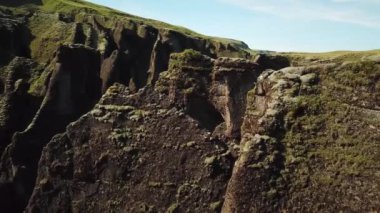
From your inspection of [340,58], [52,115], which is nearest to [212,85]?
[52,115]

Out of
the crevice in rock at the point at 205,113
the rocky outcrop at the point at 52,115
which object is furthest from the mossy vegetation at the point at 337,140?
the rocky outcrop at the point at 52,115

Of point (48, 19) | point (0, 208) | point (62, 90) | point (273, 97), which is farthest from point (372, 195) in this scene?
point (48, 19)

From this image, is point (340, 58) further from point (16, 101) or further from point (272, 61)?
point (16, 101)

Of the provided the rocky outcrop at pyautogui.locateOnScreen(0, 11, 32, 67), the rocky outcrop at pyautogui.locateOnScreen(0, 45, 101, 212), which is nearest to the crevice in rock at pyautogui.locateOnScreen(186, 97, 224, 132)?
the rocky outcrop at pyautogui.locateOnScreen(0, 45, 101, 212)

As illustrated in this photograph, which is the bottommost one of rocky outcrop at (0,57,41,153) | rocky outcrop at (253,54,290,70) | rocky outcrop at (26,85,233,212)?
rocky outcrop at (0,57,41,153)

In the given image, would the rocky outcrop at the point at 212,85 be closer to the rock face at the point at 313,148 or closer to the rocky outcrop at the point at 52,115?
the rock face at the point at 313,148

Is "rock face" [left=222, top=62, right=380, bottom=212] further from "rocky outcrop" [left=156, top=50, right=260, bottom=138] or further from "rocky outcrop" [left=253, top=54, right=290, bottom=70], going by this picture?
"rocky outcrop" [left=253, top=54, right=290, bottom=70]
